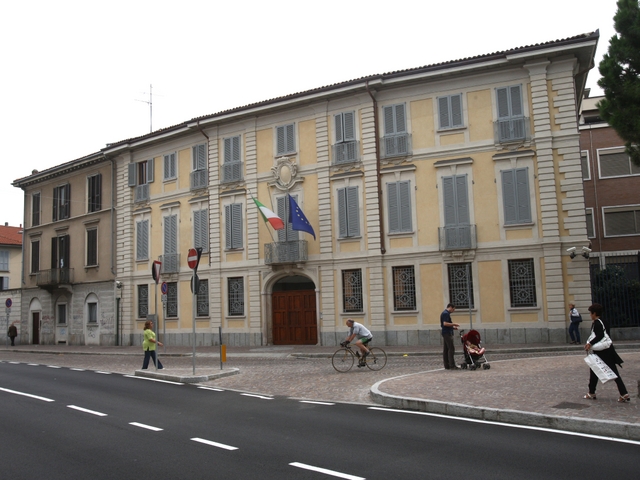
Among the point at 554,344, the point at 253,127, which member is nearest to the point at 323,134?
the point at 253,127

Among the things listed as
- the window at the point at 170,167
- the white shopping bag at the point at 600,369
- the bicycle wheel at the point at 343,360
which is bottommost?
the bicycle wheel at the point at 343,360

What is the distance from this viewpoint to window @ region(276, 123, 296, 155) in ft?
91.9

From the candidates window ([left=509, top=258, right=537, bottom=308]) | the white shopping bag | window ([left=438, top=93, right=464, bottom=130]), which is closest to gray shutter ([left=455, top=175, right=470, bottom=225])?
window ([left=438, top=93, right=464, bottom=130])

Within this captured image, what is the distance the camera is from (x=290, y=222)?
25.5 metres

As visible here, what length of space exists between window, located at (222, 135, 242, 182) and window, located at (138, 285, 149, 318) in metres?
8.03

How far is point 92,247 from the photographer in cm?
3600

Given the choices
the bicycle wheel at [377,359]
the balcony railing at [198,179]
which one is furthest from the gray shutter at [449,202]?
the balcony railing at [198,179]

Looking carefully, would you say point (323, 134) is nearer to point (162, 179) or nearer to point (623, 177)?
point (162, 179)

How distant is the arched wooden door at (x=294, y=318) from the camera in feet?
89.8

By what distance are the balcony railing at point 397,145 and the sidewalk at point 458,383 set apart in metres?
7.97

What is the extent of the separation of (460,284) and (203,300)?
42.4ft

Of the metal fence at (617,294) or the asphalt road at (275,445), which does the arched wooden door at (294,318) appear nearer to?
the metal fence at (617,294)

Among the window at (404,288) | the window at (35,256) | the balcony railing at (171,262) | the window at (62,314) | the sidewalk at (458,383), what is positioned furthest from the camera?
the window at (35,256)

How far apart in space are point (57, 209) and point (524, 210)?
2905cm
